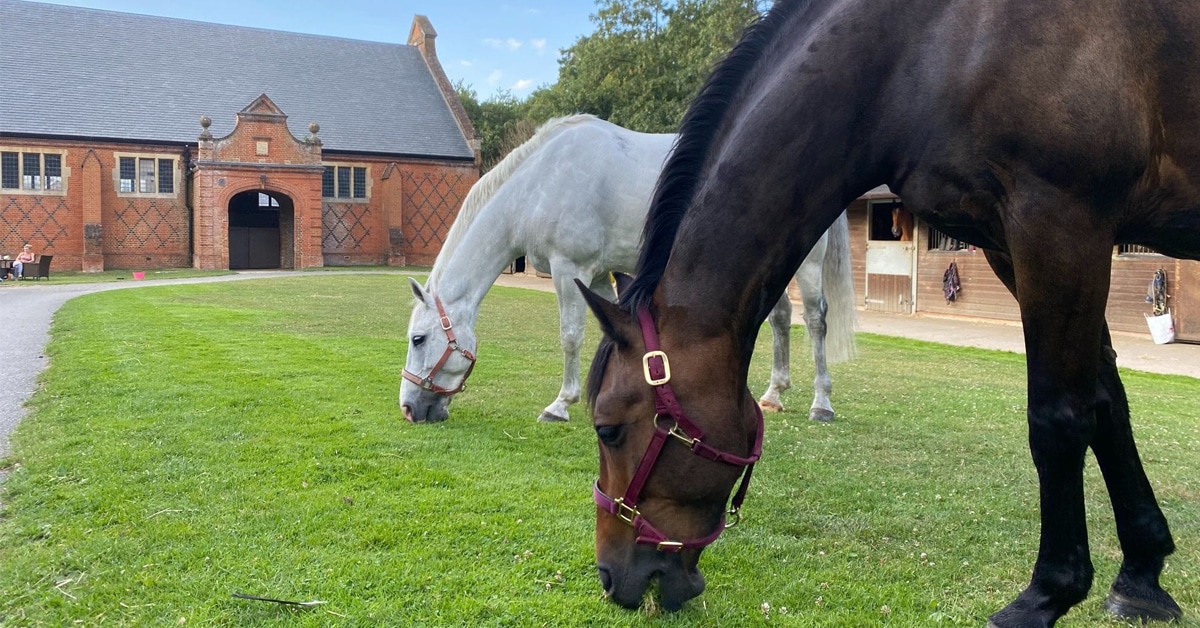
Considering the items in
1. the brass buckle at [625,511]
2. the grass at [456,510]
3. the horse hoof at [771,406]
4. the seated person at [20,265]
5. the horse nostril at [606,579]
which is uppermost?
the seated person at [20,265]

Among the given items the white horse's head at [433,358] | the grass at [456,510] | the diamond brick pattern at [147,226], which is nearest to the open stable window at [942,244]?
the grass at [456,510]

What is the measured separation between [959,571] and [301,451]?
11.8 feet

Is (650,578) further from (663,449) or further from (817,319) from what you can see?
(817,319)

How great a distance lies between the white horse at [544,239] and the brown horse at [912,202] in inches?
130

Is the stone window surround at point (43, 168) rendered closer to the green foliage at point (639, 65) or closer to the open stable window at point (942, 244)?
the green foliage at point (639, 65)

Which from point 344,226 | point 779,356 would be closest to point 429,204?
point 344,226

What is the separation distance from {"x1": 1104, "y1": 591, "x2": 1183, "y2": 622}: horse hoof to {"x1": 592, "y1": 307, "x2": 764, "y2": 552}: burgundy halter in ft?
4.84

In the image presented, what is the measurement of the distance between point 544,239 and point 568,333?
2.49ft

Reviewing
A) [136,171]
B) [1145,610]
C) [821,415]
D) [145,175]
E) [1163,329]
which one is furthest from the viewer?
[145,175]

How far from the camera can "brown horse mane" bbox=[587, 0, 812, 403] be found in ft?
7.57

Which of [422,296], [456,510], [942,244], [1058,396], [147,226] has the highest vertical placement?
[147,226]

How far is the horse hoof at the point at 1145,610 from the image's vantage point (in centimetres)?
254

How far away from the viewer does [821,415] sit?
239 inches

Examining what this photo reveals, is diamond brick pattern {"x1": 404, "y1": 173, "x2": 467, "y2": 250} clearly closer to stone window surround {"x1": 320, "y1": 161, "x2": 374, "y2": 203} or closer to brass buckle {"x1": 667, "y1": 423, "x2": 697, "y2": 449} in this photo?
stone window surround {"x1": 320, "y1": 161, "x2": 374, "y2": 203}
